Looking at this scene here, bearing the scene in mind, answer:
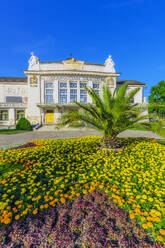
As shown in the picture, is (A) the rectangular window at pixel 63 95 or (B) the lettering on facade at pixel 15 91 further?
(B) the lettering on facade at pixel 15 91

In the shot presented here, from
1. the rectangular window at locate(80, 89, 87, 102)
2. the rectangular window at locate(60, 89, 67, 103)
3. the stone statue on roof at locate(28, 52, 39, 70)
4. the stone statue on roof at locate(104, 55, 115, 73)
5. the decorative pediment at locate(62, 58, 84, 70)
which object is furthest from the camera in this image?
the stone statue on roof at locate(104, 55, 115, 73)

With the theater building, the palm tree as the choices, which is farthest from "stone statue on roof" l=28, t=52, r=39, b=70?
the palm tree

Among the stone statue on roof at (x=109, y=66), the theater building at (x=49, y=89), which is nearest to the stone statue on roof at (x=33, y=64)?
the theater building at (x=49, y=89)

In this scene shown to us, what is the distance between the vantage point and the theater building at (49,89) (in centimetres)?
2408

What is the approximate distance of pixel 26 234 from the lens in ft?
5.57

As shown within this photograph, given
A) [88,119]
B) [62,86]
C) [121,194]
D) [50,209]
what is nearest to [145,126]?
[88,119]

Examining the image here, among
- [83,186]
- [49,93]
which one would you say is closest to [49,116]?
[49,93]

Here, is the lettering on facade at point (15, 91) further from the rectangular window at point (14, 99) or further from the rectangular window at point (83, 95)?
the rectangular window at point (83, 95)

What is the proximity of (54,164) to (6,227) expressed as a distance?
2.18 meters

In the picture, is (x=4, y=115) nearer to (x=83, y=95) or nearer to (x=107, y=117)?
(x=83, y=95)

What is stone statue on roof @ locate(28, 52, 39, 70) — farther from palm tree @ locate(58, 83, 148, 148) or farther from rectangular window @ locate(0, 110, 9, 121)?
palm tree @ locate(58, 83, 148, 148)

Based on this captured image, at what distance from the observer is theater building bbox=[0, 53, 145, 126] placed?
24.1m

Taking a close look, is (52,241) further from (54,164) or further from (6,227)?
(54,164)

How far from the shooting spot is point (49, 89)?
24.8 meters
